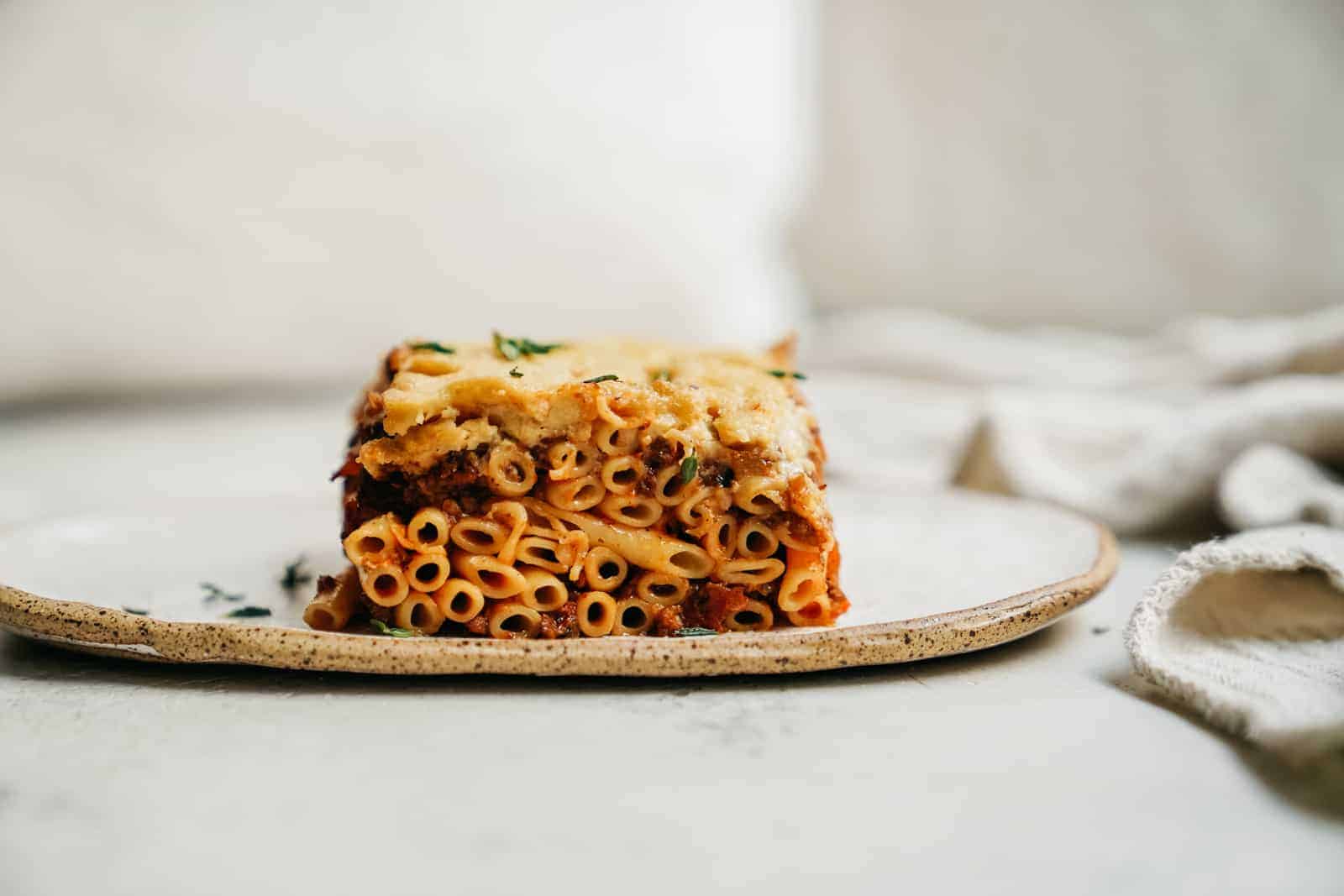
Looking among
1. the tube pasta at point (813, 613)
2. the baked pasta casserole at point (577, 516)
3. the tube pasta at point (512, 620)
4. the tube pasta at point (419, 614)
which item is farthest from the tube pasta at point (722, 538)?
the tube pasta at point (419, 614)

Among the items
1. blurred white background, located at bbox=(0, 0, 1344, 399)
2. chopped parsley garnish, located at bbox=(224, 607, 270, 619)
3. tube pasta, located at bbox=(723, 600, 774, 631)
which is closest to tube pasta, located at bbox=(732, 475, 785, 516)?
tube pasta, located at bbox=(723, 600, 774, 631)

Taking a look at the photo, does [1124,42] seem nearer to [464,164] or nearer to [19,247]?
[464,164]

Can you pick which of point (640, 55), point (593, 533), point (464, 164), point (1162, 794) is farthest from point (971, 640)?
point (640, 55)

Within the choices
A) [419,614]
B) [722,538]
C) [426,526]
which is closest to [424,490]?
[426,526]

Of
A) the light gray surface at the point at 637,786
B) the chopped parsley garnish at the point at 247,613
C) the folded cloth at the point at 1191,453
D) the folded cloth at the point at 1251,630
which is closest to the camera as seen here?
the light gray surface at the point at 637,786

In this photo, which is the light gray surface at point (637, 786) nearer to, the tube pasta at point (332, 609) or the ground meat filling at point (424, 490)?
the tube pasta at point (332, 609)

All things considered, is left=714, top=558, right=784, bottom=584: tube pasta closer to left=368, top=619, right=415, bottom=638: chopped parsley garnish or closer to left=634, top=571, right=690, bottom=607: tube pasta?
left=634, top=571, right=690, bottom=607: tube pasta
